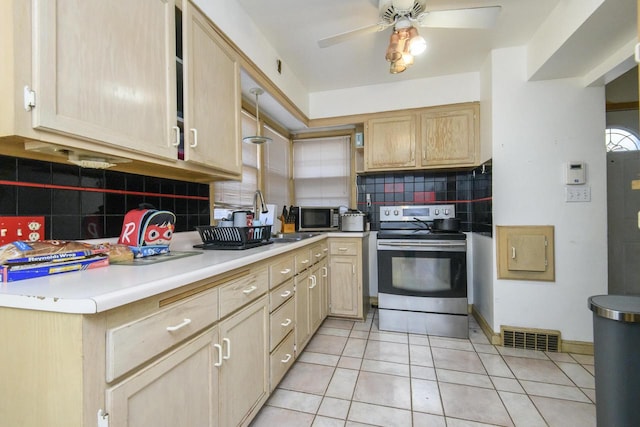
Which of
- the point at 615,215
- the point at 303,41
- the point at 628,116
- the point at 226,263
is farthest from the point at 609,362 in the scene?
the point at 628,116

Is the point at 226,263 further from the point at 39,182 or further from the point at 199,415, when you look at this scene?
the point at 39,182

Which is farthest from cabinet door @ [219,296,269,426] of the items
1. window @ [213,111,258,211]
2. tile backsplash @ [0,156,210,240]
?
window @ [213,111,258,211]

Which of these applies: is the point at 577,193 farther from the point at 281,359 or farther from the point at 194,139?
the point at 194,139

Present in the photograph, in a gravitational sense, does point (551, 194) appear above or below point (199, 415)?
above

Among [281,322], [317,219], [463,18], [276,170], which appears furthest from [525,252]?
[276,170]

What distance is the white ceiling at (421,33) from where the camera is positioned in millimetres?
1784

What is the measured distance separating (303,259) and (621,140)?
3363mm

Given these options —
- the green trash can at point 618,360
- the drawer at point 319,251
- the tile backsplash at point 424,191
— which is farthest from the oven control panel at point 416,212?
the green trash can at point 618,360

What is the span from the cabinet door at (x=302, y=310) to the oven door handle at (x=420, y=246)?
0.89m

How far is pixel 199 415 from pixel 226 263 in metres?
0.54

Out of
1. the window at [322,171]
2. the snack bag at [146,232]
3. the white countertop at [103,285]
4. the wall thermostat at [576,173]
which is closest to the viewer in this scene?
the white countertop at [103,285]

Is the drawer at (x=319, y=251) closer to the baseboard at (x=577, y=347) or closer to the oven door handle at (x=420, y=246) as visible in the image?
the oven door handle at (x=420, y=246)

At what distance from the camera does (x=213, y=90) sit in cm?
164

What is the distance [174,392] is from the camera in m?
0.92
